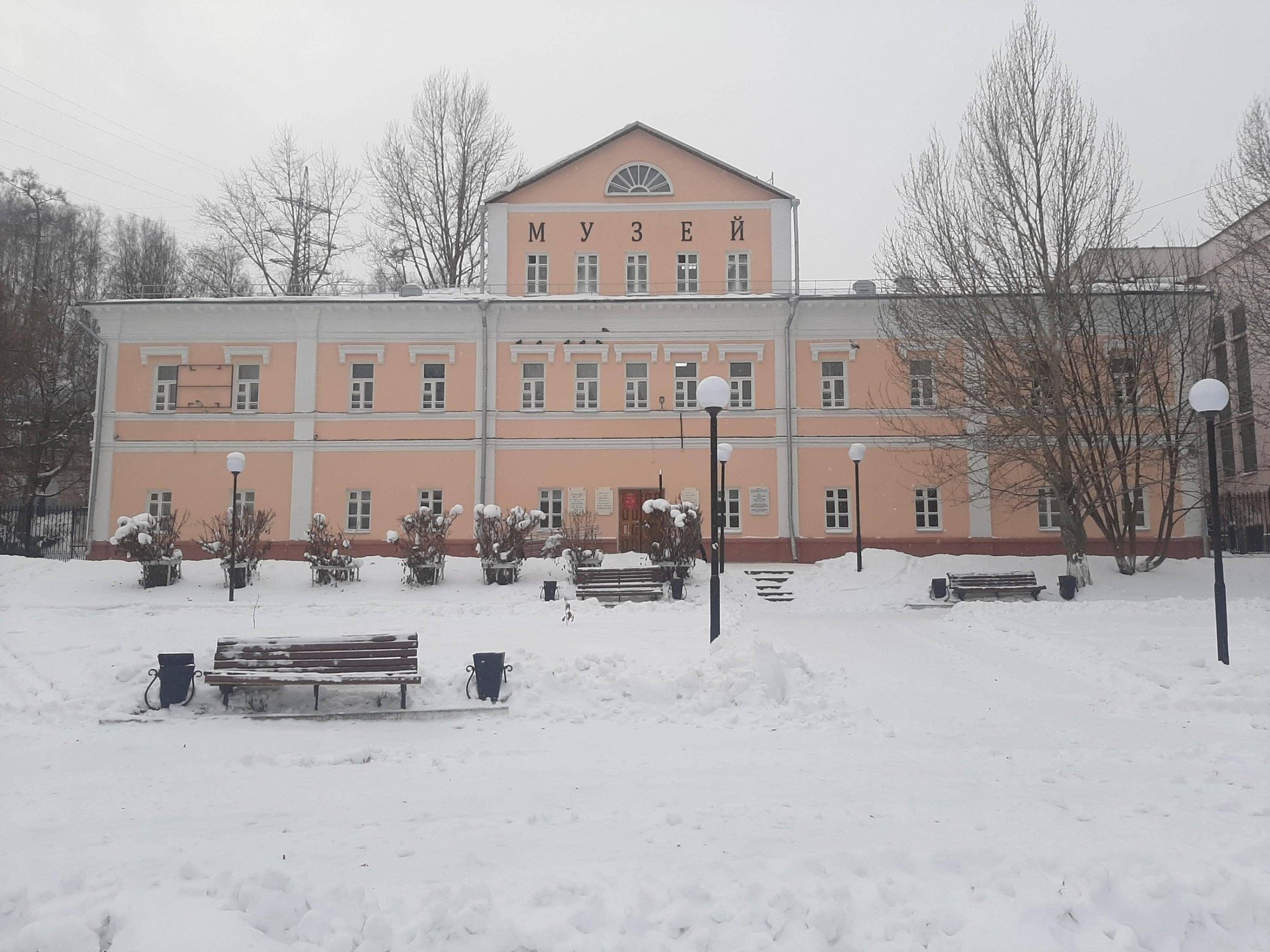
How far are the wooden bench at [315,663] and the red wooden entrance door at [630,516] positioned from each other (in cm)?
1674

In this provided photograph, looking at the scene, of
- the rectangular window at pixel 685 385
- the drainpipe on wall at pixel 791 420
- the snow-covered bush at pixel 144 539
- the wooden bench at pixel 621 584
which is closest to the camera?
the wooden bench at pixel 621 584

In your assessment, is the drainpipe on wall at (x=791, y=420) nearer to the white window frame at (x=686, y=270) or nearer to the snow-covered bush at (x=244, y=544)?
the white window frame at (x=686, y=270)

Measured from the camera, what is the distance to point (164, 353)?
2600cm

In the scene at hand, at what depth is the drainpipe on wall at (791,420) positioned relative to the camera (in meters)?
25.3

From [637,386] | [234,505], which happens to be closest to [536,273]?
[637,386]

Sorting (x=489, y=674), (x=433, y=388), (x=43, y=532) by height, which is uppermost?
(x=433, y=388)

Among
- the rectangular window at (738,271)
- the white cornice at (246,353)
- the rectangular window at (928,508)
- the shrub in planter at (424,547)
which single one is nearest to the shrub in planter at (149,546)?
the shrub in planter at (424,547)

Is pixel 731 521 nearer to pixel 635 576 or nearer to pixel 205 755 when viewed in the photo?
pixel 635 576

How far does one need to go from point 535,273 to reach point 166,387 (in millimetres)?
12086

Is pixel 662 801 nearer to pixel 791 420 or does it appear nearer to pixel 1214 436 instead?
pixel 1214 436

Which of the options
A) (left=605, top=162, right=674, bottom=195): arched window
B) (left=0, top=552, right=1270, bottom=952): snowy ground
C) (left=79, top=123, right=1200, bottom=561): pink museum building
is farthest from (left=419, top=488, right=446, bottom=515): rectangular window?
(left=0, top=552, right=1270, bottom=952): snowy ground

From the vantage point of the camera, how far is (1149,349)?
784 inches

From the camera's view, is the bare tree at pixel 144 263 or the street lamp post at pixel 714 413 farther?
the bare tree at pixel 144 263

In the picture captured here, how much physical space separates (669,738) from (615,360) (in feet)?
64.5
